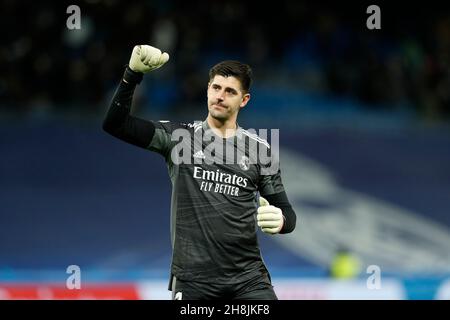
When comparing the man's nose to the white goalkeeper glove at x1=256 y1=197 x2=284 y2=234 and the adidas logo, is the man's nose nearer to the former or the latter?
the adidas logo

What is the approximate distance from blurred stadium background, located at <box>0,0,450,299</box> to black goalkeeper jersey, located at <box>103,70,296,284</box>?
166 inches

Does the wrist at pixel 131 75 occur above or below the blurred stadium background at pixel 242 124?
below

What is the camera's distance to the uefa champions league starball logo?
5406mm

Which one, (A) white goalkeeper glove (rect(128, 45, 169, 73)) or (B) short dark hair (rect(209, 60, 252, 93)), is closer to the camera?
(A) white goalkeeper glove (rect(128, 45, 169, 73))

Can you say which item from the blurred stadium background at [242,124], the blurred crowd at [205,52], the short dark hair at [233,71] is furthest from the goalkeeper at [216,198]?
the blurred crowd at [205,52]

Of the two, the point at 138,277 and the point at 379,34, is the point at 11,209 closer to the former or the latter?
the point at 138,277

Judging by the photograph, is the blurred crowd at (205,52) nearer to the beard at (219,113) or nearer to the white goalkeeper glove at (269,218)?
the beard at (219,113)

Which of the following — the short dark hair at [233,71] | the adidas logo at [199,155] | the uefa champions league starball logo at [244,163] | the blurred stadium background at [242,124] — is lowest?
the uefa champions league starball logo at [244,163]

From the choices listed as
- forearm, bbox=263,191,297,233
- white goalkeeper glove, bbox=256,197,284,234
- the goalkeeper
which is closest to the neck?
the goalkeeper

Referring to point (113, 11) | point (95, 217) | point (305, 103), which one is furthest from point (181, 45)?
point (95, 217)

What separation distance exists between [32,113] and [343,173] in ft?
13.7

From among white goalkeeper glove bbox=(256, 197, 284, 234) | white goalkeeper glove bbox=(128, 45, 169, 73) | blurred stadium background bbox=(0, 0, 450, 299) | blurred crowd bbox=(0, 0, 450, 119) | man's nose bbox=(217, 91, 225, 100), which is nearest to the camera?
white goalkeeper glove bbox=(128, 45, 169, 73)

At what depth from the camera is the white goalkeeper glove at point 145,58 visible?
16.3ft

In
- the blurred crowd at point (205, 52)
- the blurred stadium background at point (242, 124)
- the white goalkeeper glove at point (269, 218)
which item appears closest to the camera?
the white goalkeeper glove at point (269, 218)
